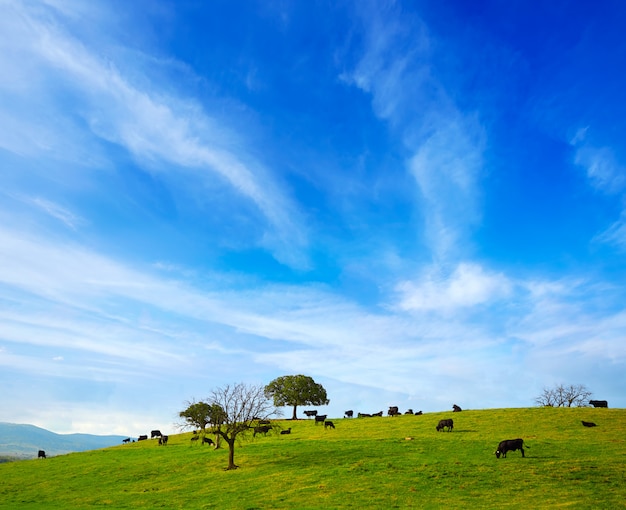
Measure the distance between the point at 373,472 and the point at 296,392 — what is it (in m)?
67.8

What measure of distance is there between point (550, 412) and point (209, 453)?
165 ft

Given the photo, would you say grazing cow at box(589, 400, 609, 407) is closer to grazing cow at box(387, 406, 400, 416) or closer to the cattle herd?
the cattle herd

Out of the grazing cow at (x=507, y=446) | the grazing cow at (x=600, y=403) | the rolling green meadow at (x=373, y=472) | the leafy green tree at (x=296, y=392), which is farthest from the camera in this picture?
the leafy green tree at (x=296, y=392)

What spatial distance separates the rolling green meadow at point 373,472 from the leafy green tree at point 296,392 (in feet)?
116

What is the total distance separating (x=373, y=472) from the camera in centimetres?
4012

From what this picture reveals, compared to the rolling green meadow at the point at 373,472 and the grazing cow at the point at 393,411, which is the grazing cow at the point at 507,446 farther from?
the grazing cow at the point at 393,411

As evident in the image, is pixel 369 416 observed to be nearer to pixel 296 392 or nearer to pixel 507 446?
pixel 296 392

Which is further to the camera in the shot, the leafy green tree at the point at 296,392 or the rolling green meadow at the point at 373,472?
the leafy green tree at the point at 296,392

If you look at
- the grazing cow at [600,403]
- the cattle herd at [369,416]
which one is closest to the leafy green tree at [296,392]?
the cattle herd at [369,416]

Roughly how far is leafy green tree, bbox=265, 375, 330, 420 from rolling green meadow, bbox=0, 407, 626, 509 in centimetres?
3526

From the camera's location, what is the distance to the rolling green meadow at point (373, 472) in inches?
1273

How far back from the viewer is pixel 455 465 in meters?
39.9

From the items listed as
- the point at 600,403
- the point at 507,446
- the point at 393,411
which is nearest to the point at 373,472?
the point at 507,446

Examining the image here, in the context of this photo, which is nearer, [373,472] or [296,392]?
[373,472]
